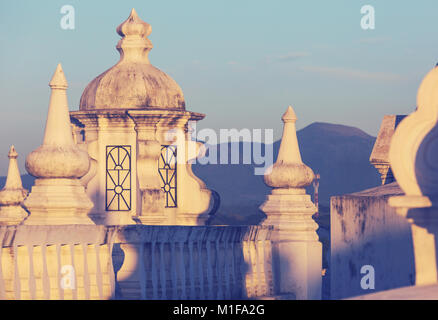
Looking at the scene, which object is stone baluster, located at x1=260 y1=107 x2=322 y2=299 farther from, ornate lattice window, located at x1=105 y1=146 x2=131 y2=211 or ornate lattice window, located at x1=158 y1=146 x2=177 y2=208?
ornate lattice window, located at x1=105 y1=146 x2=131 y2=211

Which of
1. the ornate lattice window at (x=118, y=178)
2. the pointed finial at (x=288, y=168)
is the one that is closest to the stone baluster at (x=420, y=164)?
the pointed finial at (x=288, y=168)

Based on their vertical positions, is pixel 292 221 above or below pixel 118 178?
below

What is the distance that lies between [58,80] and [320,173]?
120 metres

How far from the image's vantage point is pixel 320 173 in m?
144

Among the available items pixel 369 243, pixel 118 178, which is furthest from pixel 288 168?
pixel 369 243

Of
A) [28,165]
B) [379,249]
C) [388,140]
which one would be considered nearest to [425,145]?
[379,249]

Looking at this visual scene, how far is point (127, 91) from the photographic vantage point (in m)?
30.2

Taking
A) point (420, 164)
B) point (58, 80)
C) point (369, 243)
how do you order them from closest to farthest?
point (420, 164) < point (369, 243) < point (58, 80)

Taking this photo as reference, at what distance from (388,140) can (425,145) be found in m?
17.8

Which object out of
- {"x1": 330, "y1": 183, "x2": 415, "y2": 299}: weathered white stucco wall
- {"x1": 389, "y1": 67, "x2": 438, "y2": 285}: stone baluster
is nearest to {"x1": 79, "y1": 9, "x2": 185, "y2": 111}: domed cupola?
{"x1": 330, "y1": 183, "x2": 415, "y2": 299}: weathered white stucco wall

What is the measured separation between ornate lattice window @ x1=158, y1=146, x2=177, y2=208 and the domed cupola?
1.27 metres

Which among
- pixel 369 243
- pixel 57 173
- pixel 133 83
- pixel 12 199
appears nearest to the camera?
pixel 369 243

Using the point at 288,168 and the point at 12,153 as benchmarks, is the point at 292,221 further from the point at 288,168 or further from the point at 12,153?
the point at 12,153

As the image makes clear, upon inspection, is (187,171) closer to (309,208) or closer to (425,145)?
(309,208)
